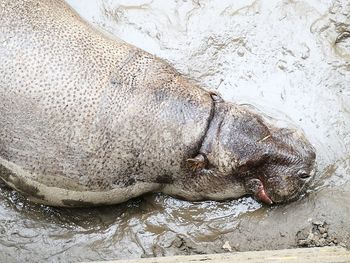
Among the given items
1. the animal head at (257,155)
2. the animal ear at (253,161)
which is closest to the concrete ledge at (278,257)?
the animal head at (257,155)

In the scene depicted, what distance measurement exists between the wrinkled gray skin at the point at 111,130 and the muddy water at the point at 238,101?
25 centimetres

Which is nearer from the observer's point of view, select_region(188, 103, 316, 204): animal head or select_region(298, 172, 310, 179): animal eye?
select_region(188, 103, 316, 204): animal head

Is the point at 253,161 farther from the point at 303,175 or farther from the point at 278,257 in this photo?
the point at 278,257

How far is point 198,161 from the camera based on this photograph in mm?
4891

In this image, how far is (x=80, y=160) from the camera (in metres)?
4.83

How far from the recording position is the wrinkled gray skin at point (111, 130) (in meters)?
4.79

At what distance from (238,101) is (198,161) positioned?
34.4 inches

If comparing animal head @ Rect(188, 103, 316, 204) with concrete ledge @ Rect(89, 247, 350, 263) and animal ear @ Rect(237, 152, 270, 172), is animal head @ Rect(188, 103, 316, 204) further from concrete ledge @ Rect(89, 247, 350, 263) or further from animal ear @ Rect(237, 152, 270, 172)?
concrete ledge @ Rect(89, 247, 350, 263)

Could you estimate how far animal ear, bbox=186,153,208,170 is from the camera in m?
4.88

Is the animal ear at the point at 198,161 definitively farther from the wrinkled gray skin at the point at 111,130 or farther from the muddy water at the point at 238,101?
the muddy water at the point at 238,101

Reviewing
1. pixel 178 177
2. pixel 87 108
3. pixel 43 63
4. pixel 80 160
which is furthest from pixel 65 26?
pixel 178 177

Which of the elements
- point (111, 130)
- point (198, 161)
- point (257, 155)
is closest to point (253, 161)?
point (257, 155)

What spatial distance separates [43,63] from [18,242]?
1493 mm

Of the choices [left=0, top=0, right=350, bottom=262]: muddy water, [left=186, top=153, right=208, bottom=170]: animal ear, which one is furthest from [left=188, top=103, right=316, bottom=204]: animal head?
[left=0, top=0, right=350, bottom=262]: muddy water
